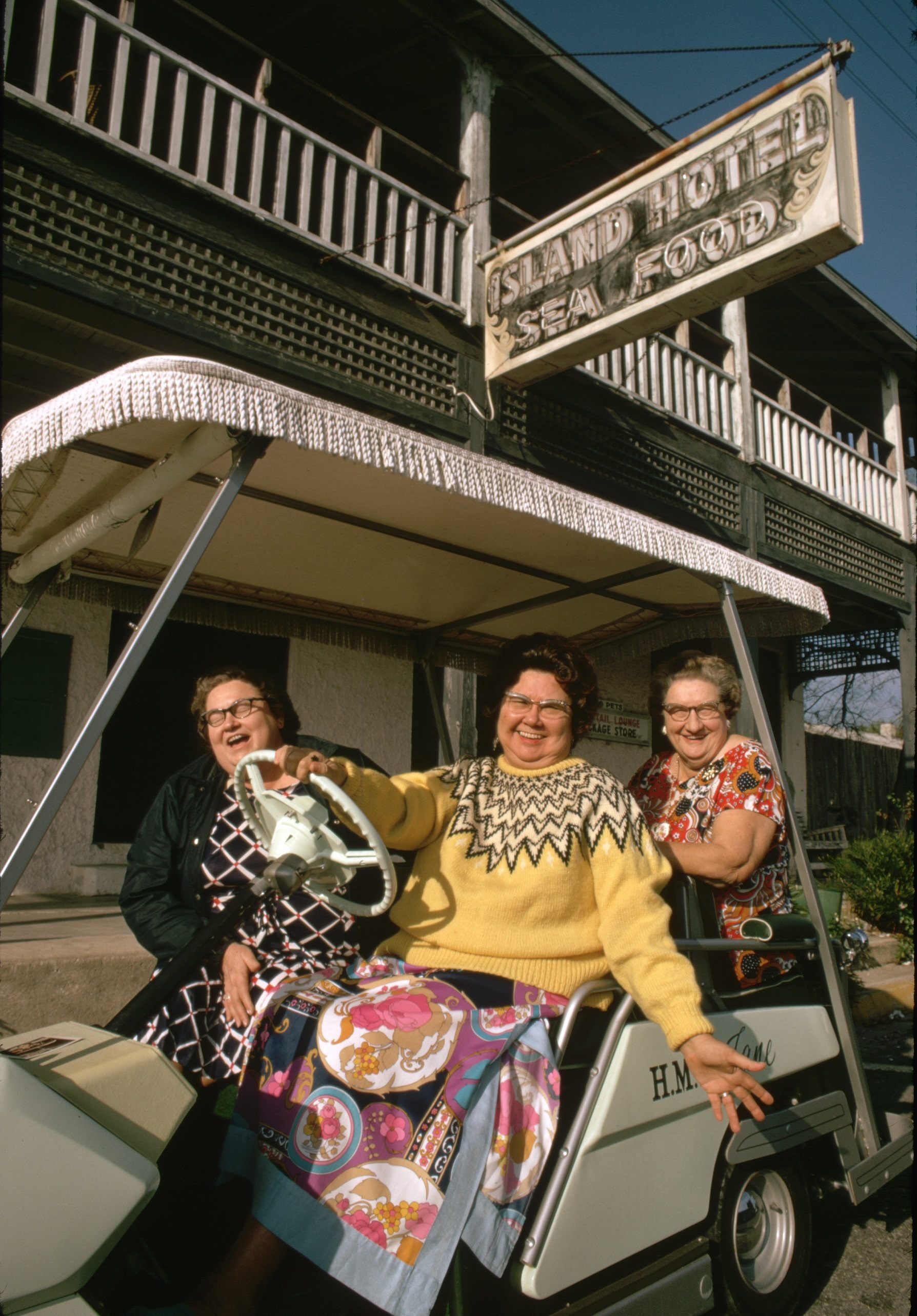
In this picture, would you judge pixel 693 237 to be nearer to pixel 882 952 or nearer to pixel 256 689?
pixel 256 689

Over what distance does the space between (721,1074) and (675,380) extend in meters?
7.64

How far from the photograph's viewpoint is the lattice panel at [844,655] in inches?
485

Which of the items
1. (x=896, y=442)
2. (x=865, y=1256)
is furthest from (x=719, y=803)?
(x=896, y=442)

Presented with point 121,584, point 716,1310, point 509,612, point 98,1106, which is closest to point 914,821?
point 509,612

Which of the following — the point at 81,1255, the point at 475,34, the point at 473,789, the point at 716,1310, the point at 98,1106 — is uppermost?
the point at 475,34

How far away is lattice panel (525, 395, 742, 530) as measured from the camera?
23.4 ft

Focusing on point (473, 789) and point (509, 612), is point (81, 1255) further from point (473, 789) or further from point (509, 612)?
point (509, 612)

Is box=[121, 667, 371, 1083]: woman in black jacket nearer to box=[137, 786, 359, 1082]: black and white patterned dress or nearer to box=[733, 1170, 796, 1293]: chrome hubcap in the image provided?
box=[137, 786, 359, 1082]: black and white patterned dress

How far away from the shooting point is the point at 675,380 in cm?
846

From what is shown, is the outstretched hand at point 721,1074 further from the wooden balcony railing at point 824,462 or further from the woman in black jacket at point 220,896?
the wooden balcony railing at point 824,462

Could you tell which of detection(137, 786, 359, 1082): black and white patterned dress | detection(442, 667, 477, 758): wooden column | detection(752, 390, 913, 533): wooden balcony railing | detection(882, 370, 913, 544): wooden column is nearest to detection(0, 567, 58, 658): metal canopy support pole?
detection(137, 786, 359, 1082): black and white patterned dress

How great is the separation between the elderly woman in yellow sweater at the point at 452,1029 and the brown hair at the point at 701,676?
74cm

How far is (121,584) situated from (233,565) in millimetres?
441

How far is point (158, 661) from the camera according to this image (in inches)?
245
